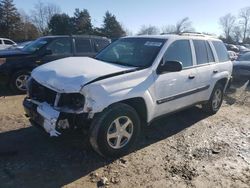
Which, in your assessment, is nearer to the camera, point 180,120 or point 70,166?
point 70,166

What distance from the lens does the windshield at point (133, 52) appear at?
5.08m

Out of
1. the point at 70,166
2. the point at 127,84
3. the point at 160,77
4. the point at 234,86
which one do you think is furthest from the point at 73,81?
the point at 234,86

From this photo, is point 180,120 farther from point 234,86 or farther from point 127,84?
point 234,86

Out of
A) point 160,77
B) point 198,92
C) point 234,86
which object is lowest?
point 234,86

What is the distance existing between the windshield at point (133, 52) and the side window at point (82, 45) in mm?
3477

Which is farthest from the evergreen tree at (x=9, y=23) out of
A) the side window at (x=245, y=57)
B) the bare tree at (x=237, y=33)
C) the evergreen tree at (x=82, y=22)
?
the bare tree at (x=237, y=33)

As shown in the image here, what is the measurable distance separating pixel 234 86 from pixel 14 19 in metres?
52.8

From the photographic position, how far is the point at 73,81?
13.5 ft

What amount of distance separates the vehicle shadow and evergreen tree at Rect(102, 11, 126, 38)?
53500 millimetres

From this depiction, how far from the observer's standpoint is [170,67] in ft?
16.2

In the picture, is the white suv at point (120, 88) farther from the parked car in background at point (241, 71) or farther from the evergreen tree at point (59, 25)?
the evergreen tree at point (59, 25)

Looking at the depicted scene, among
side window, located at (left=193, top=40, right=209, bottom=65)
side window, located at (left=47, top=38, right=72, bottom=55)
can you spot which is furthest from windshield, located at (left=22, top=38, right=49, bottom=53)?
side window, located at (left=193, top=40, right=209, bottom=65)

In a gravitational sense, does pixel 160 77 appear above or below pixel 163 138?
above

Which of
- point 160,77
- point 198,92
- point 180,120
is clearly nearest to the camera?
point 160,77
